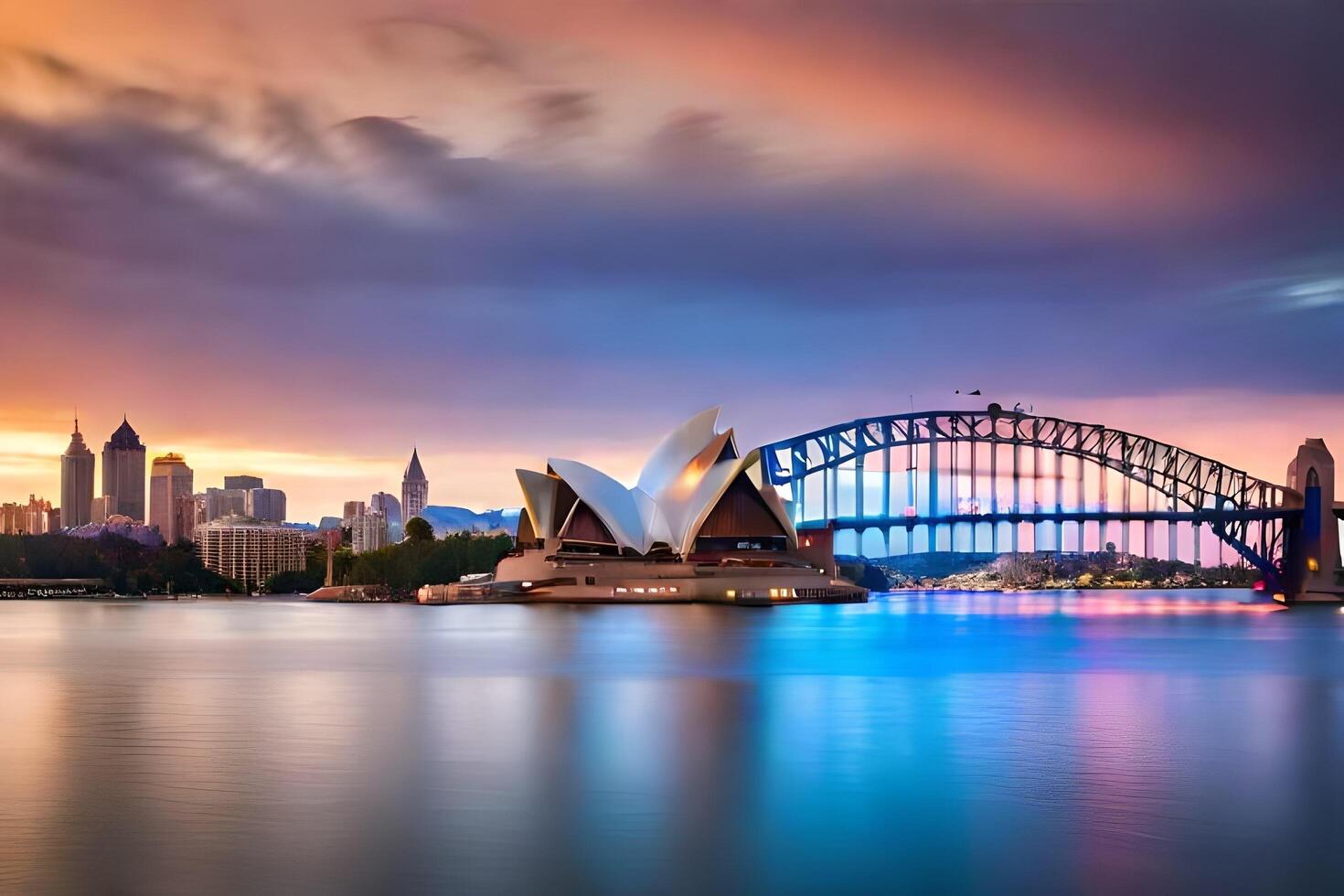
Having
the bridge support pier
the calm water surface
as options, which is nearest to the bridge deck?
the bridge support pier

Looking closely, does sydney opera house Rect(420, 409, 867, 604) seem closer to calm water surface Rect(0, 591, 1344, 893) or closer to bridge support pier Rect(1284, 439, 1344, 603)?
bridge support pier Rect(1284, 439, 1344, 603)

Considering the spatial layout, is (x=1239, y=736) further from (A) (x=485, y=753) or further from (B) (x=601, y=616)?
(B) (x=601, y=616)

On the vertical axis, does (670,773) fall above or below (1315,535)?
below

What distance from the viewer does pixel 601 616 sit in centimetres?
9362

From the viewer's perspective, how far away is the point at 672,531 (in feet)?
373

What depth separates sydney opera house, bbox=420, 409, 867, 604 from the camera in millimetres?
112375

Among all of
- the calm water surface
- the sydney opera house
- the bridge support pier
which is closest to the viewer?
the calm water surface

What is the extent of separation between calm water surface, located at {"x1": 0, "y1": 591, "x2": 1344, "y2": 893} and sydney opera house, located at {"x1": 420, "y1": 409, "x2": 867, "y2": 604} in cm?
5671

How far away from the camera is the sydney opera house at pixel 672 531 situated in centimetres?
11238

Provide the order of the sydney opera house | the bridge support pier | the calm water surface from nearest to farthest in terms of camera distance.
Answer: the calm water surface → the sydney opera house → the bridge support pier

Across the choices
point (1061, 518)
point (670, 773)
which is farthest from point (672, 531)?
point (670, 773)

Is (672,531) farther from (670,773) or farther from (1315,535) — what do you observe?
(670,773)

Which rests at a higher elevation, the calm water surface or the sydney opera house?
the sydney opera house

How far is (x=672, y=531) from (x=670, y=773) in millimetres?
88395
